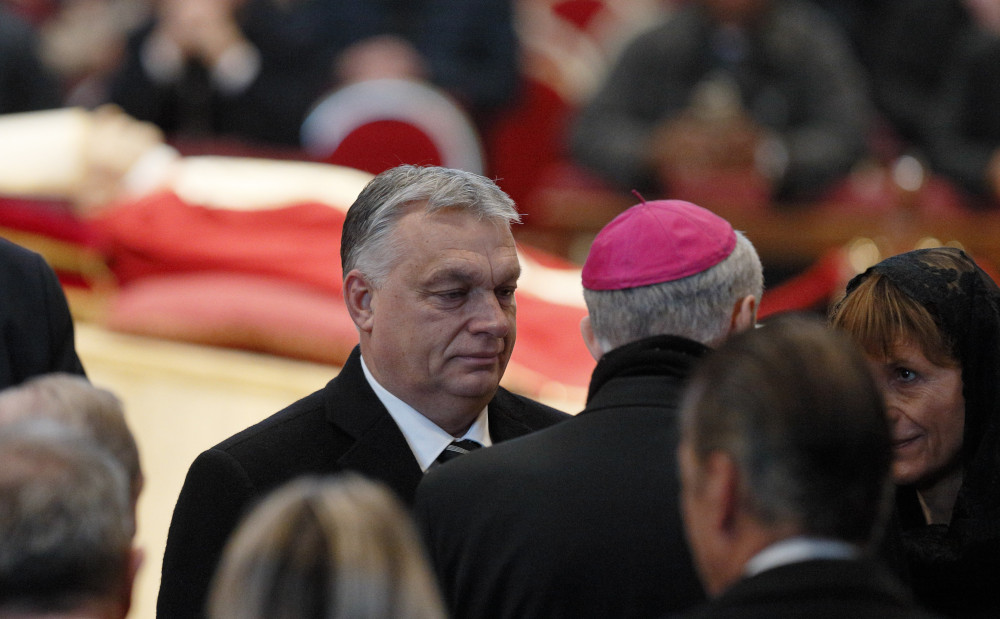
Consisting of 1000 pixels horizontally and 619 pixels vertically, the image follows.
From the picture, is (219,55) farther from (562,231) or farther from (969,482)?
(969,482)

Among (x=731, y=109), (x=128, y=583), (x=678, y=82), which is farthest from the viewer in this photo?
(x=678, y=82)

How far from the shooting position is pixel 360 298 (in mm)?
2031

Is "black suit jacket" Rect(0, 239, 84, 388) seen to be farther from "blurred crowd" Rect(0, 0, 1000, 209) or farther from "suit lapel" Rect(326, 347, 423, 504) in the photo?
"blurred crowd" Rect(0, 0, 1000, 209)

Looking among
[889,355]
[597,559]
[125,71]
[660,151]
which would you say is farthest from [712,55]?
[597,559]

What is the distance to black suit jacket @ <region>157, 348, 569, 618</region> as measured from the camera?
1865 mm

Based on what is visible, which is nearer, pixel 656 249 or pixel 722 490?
pixel 722 490

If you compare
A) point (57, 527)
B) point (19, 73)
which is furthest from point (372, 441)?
point (19, 73)

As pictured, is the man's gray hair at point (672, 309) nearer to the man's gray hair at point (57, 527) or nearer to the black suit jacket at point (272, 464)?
the black suit jacket at point (272, 464)

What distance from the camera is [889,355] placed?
1901 millimetres

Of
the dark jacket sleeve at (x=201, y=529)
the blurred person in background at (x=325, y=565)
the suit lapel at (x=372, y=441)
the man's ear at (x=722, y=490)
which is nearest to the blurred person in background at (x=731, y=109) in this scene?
the suit lapel at (x=372, y=441)

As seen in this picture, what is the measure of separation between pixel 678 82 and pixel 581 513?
4487mm

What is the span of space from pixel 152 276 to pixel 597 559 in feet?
9.13

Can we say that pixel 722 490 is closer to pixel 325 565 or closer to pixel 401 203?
pixel 325 565

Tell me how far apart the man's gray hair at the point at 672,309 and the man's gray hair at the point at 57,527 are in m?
0.74
